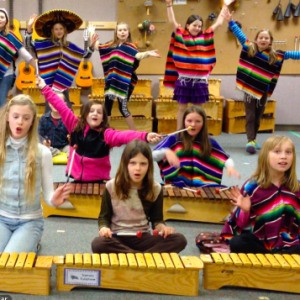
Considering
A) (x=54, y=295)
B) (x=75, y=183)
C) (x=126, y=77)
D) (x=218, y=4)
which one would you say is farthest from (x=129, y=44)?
(x=54, y=295)

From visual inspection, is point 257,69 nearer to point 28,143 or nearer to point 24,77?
point 24,77

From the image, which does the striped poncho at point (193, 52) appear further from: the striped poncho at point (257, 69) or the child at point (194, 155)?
the child at point (194, 155)

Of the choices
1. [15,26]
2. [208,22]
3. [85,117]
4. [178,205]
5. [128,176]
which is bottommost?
[178,205]

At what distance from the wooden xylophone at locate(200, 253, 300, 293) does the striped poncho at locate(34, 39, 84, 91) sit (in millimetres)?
3084

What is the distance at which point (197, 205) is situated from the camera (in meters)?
2.87

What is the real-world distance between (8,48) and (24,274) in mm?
3031

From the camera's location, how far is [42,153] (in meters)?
2.22

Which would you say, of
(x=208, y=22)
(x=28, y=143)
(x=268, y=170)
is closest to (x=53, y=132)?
(x=28, y=143)

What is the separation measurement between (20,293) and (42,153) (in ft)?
1.96

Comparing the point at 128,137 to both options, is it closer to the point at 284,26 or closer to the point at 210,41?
the point at 210,41

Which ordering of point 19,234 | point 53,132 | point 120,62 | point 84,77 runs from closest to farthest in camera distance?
point 19,234 < point 53,132 < point 120,62 < point 84,77

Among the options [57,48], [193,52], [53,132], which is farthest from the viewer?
[57,48]

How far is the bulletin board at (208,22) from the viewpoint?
593cm

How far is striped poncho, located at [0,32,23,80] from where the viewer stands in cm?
447
